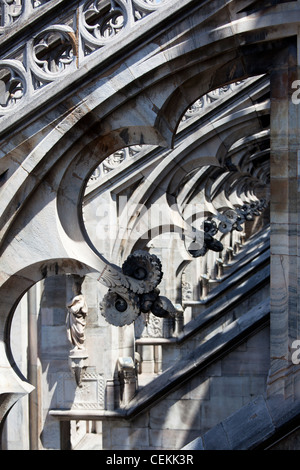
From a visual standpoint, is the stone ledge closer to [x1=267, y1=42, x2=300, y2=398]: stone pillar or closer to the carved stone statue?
the carved stone statue

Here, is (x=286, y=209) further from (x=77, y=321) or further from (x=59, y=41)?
(x=77, y=321)

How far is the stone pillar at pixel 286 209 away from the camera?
4879 mm

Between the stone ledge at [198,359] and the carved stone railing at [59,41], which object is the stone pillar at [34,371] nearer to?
the stone ledge at [198,359]

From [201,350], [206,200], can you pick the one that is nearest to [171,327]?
[206,200]

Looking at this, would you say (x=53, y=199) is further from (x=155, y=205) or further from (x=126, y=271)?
(x=155, y=205)

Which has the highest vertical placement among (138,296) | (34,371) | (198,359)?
(138,296)

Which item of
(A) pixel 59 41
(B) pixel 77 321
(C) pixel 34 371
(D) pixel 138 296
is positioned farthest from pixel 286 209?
(C) pixel 34 371

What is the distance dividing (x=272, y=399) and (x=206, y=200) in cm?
839

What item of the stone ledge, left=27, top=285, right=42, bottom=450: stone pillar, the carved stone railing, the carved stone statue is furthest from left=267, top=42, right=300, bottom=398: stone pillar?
left=27, top=285, right=42, bottom=450: stone pillar

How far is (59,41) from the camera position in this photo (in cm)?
526

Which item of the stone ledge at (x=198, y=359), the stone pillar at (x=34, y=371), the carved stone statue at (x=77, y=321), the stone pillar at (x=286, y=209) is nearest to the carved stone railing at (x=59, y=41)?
the stone pillar at (x=286, y=209)

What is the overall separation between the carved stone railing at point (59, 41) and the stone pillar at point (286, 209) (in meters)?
0.84

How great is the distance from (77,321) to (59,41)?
5.15 metres

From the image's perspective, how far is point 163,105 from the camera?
5.12 meters
